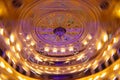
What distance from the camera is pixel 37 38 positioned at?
10766 millimetres

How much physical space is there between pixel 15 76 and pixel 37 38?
1750 millimetres

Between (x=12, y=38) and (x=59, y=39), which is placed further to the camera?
(x=59, y=39)

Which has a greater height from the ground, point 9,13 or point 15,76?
point 9,13

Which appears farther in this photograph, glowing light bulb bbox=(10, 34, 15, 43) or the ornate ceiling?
glowing light bulb bbox=(10, 34, 15, 43)

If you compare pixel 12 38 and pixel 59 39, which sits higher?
pixel 59 39

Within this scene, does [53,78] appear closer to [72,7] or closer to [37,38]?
[37,38]

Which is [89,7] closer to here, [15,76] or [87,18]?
[87,18]

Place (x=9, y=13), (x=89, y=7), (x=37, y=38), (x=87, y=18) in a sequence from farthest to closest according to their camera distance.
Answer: (x=37, y=38) < (x=87, y=18) < (x=89, y=7) < (x=9, y=13)

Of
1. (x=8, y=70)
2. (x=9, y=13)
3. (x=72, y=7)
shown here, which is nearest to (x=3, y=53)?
(x=8, y=70)

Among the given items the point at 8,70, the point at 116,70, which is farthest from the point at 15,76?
the point at 116,70

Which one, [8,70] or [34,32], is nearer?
[8,70]

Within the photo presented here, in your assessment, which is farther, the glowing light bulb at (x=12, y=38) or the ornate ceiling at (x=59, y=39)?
the glowing light bulb at (x=12, y=38)

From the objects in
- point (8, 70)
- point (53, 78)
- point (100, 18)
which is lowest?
point (8, 70)

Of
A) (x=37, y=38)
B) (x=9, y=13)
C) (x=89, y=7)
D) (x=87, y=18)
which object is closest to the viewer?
(x=9, y=13)
